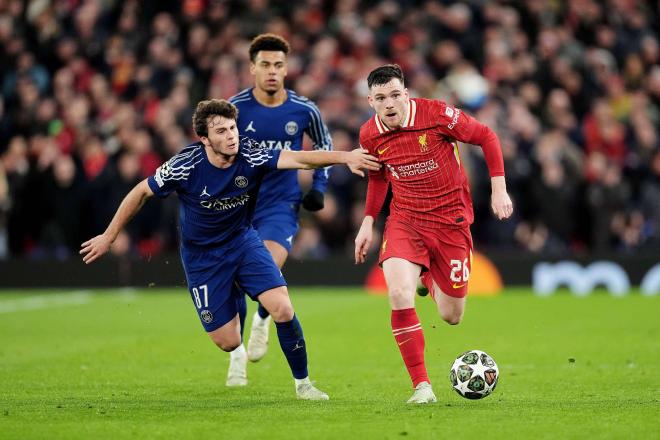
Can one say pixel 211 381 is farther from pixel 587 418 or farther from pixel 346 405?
pixel 587 418

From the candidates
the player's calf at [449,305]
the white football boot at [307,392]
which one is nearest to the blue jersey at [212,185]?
the white football boot at [307,392]

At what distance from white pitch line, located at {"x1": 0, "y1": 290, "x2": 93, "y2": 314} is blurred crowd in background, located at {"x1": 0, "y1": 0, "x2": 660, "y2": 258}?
81 cm

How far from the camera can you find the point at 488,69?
21.3m

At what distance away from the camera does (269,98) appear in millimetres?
10992

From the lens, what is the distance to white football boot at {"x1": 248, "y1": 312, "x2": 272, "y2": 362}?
10.7m

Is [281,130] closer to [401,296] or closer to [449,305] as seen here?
[449,305]

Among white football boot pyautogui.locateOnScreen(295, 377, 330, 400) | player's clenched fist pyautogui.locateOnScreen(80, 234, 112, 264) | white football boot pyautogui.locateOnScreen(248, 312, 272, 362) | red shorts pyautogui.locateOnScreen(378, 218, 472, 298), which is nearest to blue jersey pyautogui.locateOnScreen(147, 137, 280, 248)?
player's clenched fist pyautogui.locateOnScreen(80, 234, 112, 264)

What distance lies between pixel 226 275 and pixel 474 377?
2.11m

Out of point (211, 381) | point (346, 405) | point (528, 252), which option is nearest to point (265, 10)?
point (528, 252)

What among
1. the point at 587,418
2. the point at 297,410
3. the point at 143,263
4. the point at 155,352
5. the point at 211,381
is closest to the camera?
the point at 587,418

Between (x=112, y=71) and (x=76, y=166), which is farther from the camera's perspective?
(x=112, y=71)

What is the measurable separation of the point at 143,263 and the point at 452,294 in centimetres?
1261

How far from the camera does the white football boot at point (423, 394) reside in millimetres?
8617

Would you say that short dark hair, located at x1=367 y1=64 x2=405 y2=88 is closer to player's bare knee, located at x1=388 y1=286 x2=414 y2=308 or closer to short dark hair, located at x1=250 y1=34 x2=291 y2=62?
player's bare knee, located at x1=388 y1=286 x2=414 y2=308
